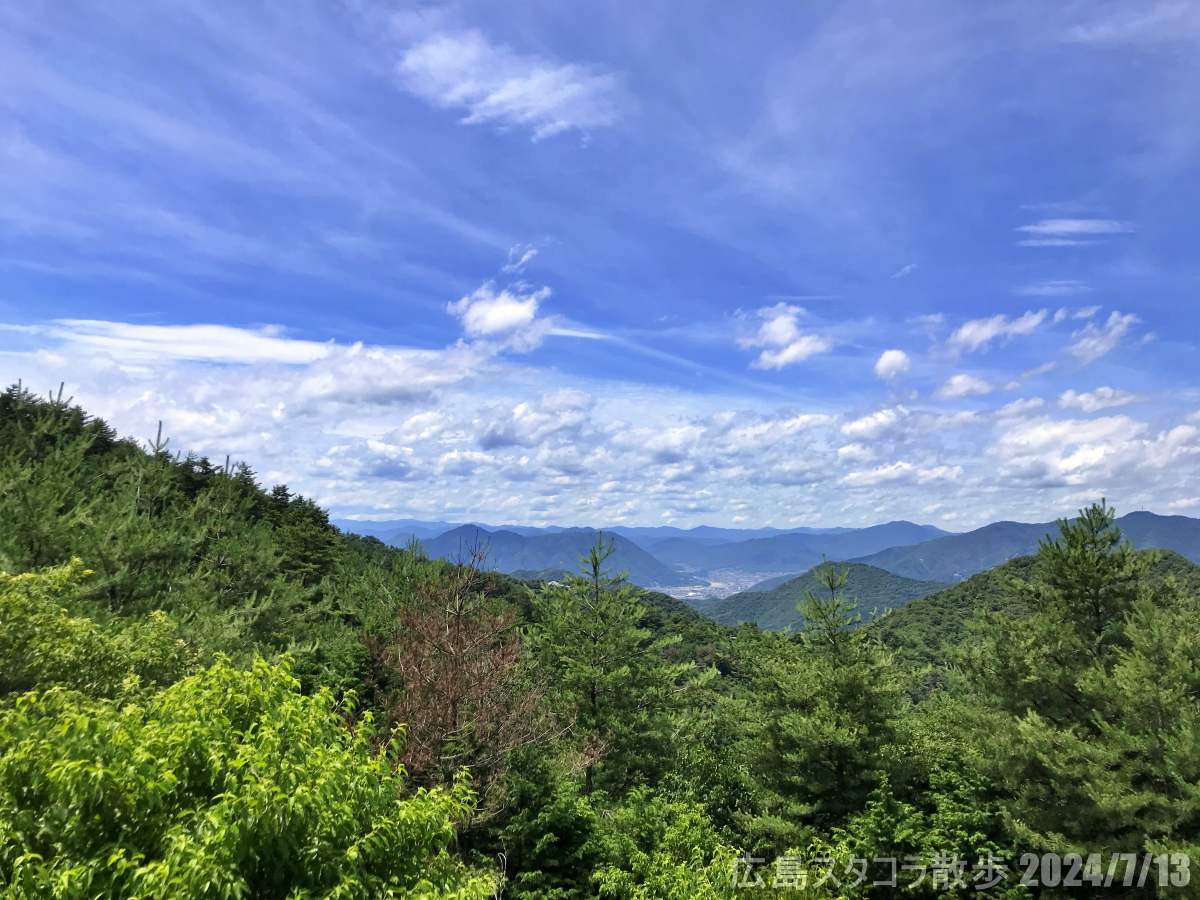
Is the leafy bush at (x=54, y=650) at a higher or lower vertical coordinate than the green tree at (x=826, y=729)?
higher

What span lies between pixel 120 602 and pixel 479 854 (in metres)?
19.2

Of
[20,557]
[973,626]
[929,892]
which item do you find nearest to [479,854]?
[929,892]

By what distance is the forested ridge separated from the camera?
5.46 metres

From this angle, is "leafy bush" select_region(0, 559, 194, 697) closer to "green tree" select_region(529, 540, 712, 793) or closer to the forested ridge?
the forested ridge

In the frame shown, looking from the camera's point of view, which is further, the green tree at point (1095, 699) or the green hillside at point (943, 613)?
the green hillside at point (943, 613)

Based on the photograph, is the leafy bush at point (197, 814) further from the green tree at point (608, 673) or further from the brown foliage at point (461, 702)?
the green tree at point (608, 673)

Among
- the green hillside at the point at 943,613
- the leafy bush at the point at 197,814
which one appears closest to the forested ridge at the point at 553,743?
the leafy bush at the point at 197,814

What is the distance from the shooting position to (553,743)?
686 inches

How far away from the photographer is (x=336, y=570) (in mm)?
51500

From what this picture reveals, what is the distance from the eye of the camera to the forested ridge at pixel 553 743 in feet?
17.9

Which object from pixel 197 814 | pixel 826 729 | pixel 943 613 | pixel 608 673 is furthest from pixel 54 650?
pixel 943 613

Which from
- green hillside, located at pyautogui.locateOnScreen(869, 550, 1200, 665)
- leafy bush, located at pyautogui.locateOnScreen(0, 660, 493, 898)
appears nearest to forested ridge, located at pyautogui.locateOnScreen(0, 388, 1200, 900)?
leafy bush, located at pyautogui.locateOnScreen(0, 660, 493, 898)

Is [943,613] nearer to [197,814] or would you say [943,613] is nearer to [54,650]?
[54,650]

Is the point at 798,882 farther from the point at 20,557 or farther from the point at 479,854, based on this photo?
the point at 20,557
